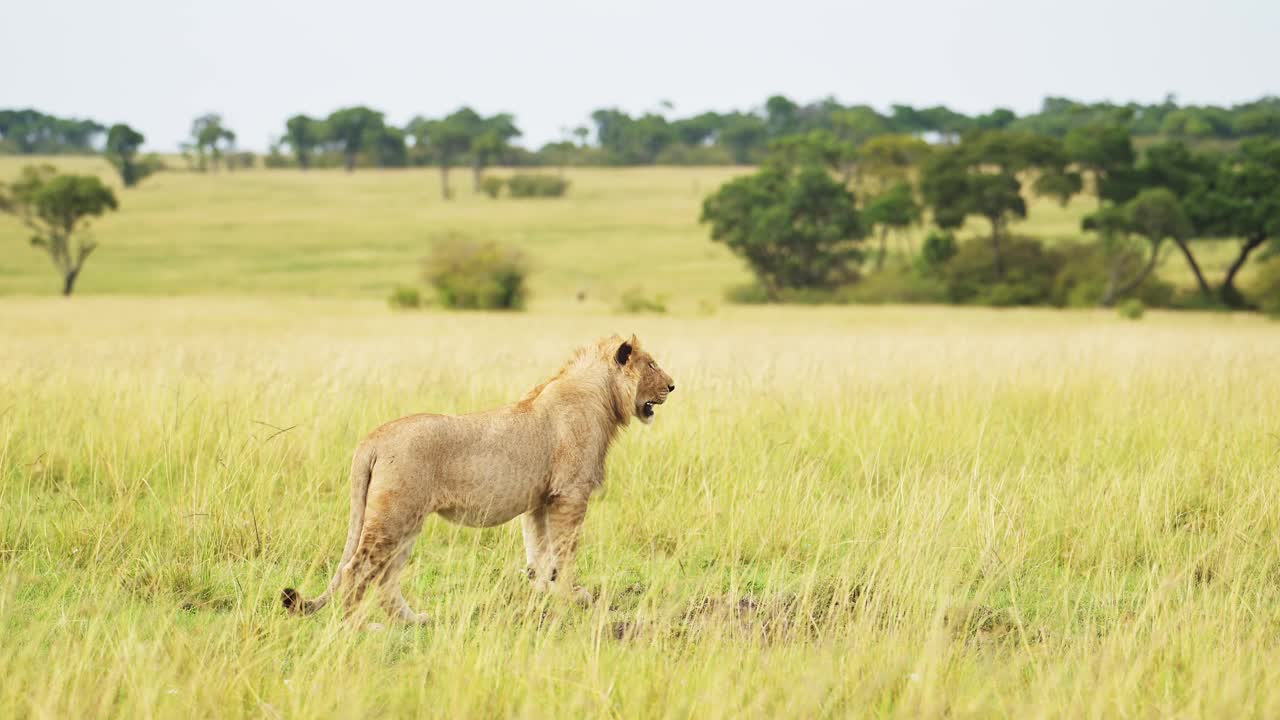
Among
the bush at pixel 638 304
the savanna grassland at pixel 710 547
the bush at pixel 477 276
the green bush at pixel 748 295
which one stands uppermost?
the savanna grassland at pixel 710 547

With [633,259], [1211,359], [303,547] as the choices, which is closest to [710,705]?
[303,547]

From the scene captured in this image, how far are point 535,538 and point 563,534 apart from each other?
299 mm

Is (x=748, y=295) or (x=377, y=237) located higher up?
(x=377, y=237)

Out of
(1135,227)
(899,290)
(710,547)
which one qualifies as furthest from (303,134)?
(710,547)

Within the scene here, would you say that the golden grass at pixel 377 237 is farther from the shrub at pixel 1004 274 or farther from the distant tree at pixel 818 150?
the distant tree at pixel 818 150

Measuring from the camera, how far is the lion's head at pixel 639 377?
16.6 feet

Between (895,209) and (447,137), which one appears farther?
(447,137)

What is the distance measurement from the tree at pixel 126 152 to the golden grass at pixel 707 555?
358 feet

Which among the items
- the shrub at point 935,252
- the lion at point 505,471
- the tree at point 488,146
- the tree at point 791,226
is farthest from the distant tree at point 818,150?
the lion at point 505,471

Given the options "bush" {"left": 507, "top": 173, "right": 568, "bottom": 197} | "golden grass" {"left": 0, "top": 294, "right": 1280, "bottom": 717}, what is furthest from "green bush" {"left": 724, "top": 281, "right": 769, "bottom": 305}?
"bush" {"left": 507, "top": 173, "right": 568, "bottom": 197}

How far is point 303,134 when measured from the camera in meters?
141

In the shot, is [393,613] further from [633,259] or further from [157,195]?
[157,195]

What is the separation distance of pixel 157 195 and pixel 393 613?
4134 inches

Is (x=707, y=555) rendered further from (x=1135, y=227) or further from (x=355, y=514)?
(x=1135, y=227)
